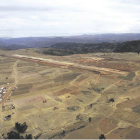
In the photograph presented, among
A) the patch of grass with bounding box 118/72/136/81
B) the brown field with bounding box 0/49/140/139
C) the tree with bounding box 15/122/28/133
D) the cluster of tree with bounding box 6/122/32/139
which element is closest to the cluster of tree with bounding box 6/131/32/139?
the cluster of tree with bounding box 6/122/32/139

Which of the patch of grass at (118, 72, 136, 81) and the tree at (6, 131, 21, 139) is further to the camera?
the patch of grass at (118, 72, 136, 81)

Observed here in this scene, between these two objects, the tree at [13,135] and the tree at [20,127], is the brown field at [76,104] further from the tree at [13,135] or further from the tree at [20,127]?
the tree at [13,135]

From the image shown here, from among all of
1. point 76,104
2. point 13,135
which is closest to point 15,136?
point 13,135

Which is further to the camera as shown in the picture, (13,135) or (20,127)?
Result: (20,127)

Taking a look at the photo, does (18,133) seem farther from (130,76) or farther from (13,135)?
(130,76)

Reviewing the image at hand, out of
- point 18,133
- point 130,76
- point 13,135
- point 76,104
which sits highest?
point 130,76

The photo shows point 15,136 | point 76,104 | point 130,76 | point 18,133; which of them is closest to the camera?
point 15,136

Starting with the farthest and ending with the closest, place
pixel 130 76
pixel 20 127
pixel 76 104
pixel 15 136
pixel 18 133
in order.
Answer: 1. pixel 130 76
2. pixel 76 104
3. pixel 20 127
4. pixel 18 133
5. pixel 15 136

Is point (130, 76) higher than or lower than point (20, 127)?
higher

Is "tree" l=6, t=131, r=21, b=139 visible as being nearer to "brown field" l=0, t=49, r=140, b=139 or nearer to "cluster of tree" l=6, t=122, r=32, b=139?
"cluster of tree" l=6, t=122, r=32, b=139

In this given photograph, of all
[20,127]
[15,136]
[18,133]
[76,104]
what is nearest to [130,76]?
[76,104]

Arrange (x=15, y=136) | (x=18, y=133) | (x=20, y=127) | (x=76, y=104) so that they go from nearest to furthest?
(x=15, y=136) → (x=18, y=133) → (x=20, y=127) → (x=76, y=104)

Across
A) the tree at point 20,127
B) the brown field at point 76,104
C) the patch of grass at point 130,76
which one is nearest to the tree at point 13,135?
the tree at point 20,127

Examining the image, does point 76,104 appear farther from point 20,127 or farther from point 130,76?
point 130,76
